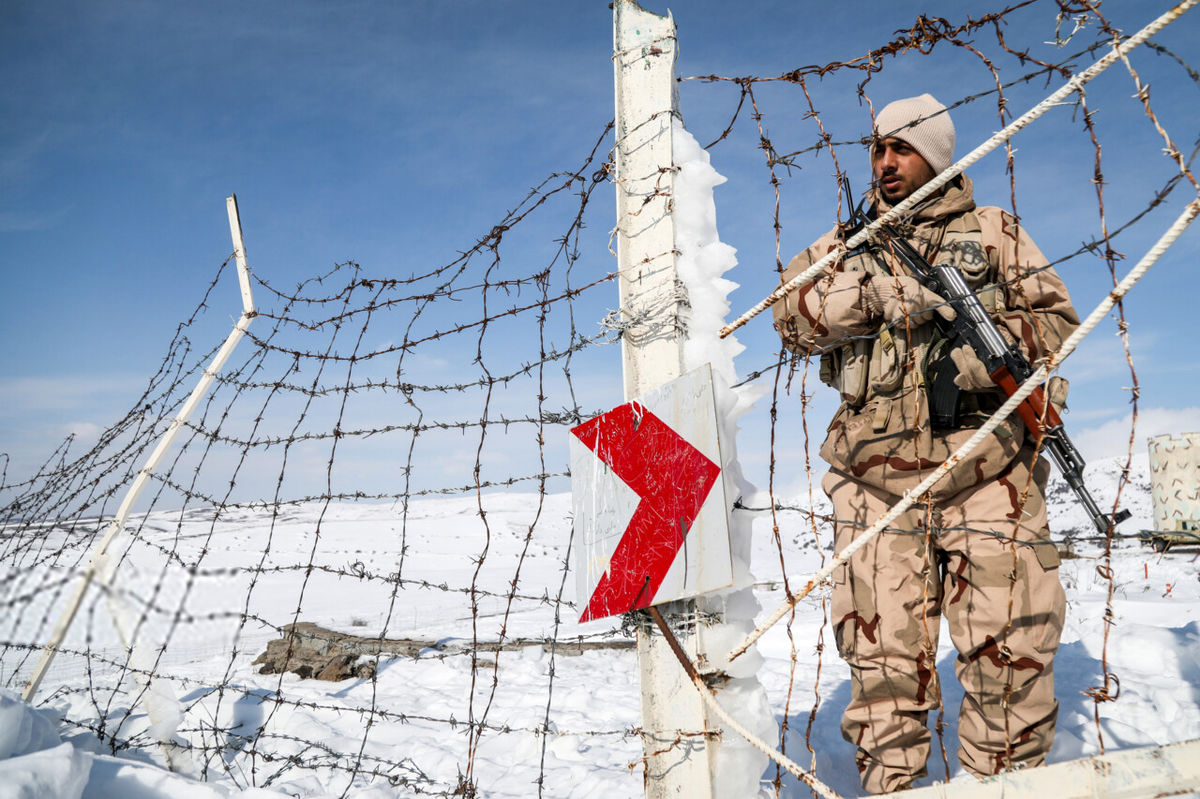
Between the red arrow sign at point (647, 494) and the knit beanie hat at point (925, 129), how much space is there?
1.10 meters

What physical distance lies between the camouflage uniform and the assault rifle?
0.05 metres

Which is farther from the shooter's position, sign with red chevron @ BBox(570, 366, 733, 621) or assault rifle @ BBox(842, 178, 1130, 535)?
assault rifle @ BBox(842, 178, 1130, 535)

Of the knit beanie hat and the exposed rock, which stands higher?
the knit beanie hat

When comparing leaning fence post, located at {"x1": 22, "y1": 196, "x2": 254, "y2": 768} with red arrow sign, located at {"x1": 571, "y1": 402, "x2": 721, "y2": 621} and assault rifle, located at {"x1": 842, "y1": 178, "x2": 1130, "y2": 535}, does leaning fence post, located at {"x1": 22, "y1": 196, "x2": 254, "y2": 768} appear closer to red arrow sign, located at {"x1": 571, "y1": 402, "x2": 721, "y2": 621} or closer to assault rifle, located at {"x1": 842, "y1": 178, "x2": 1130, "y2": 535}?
red arrow sign, located at {"x1": 571, "y1": 402, "x2": 721, "y2": 621}

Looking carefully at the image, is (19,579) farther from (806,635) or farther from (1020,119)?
(806,635)

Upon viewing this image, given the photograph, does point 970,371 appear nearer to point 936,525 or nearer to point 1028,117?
point 936,525

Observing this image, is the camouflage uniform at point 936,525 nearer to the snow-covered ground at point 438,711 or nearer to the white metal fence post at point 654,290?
the snow-covered ground at point 438,711

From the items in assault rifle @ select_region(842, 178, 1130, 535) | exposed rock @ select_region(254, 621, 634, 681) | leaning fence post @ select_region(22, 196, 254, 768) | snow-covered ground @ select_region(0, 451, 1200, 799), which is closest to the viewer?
assault rifle @ select_region(842, 178, 1130, 535)

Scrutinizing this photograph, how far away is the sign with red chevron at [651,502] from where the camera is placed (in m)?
1.58

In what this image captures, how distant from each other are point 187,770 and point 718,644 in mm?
2712

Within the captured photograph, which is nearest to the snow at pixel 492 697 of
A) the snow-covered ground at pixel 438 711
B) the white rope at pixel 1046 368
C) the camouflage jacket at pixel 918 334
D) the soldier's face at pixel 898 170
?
the snow-covered ground at pixel 438 711

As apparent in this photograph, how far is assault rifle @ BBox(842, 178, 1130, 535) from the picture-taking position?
1708mm

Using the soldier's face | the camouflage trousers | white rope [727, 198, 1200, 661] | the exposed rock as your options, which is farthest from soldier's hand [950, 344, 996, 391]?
the exposed rock

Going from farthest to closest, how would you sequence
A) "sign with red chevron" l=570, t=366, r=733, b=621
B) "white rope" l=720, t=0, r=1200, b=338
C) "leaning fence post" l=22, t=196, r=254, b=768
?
1. "leaning fence post" l=22, t=196, r=254, b=768
2. "sign with red chevron" l=570, t=366, r=733, b=621
3. "white rope" l=720, t=0, r=1200, b=338
